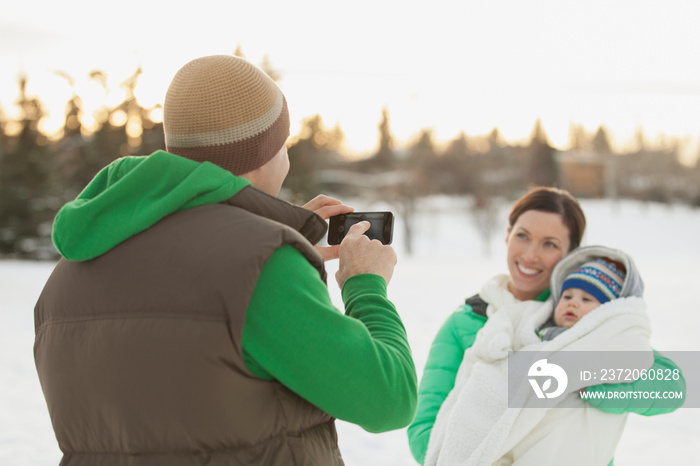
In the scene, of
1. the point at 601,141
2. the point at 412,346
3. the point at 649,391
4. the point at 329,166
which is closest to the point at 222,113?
the point at 649,391

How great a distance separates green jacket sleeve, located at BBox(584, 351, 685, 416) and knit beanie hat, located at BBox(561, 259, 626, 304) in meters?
0.31

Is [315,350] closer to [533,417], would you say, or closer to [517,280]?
[533,417]

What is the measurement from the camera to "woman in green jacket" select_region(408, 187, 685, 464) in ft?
8.42

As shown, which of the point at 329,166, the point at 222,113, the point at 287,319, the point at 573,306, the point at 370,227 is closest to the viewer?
the point at 287,319

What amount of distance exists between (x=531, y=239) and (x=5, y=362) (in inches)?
273

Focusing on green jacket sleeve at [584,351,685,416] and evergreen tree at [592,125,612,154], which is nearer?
green jacket sleeve at [584,351,685,416]

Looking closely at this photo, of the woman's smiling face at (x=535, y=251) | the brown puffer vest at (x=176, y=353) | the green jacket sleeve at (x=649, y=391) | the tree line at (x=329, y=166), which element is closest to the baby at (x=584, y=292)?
the woman's smiling face at (x=535, y=251)

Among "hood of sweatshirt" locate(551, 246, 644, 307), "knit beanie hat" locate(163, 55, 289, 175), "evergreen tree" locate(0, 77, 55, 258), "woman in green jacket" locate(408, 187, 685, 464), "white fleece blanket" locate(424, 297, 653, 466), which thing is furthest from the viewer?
"evergreen tree" locate(0, 77, 55, 258)

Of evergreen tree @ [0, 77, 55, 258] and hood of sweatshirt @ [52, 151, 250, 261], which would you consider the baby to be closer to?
hood of sweatshirt @ [52, 151, 250, 261]

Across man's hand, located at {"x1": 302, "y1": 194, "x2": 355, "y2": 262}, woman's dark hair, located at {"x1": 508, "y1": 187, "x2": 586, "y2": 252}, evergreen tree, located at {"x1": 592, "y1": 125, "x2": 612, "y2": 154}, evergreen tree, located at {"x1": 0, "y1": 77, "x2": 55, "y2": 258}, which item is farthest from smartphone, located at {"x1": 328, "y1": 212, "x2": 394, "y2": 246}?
evergreen tree, located at {"x1": 592, "y1": 125, "x2": 612, "y2": 154}

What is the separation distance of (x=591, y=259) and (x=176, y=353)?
200cm

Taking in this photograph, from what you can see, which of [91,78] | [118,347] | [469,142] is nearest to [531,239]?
[118,347]

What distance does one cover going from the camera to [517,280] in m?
2.71
